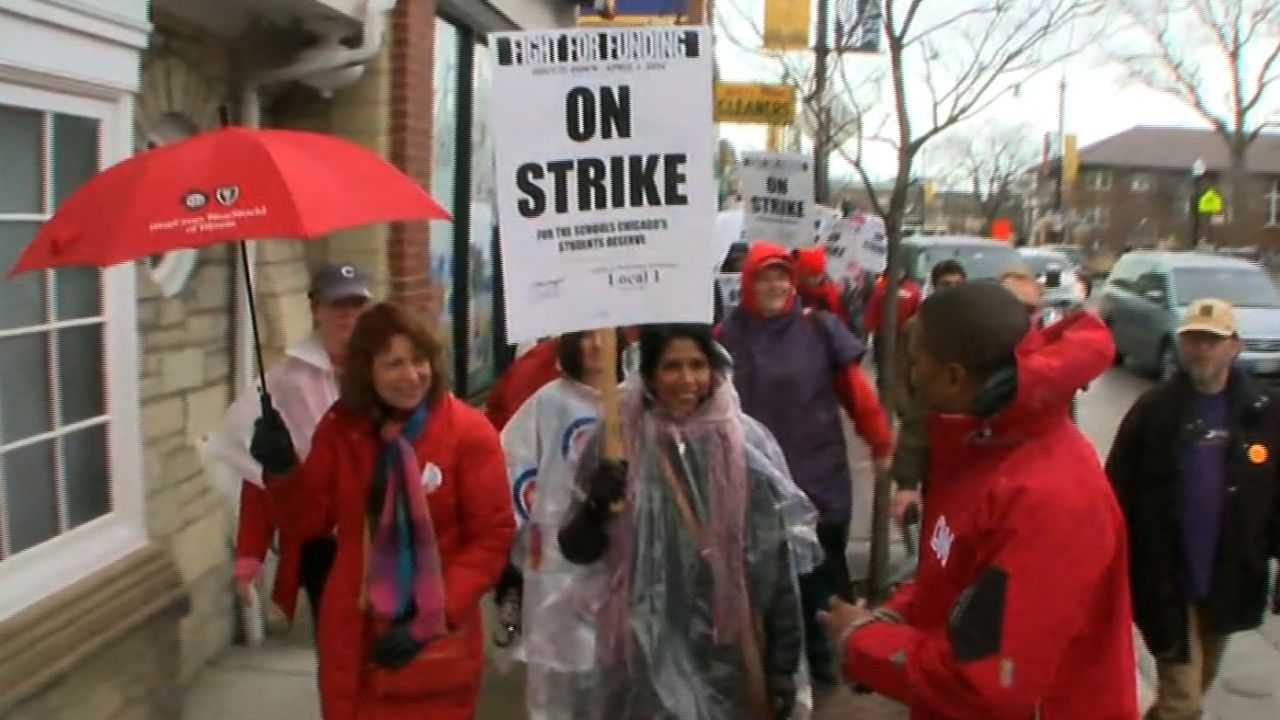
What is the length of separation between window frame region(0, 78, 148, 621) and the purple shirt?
3478 millimetres

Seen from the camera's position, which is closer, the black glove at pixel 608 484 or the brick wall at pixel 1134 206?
the black glove at pixel 608 484

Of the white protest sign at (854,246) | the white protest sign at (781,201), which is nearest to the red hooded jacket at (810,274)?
the white protest sign at (781,201)

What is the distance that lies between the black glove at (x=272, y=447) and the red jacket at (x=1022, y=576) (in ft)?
5.18

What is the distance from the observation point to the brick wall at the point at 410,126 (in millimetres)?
6699

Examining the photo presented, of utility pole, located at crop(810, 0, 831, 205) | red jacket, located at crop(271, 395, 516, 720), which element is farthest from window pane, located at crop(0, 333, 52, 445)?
utility pole, located at crop(810, 0, 831, 205)

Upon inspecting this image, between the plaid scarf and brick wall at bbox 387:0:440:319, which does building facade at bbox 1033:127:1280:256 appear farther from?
the plaid scarf

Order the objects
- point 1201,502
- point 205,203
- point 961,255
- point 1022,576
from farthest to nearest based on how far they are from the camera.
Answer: point 961,255, point 1201,502, point 205,203, point 1022,576

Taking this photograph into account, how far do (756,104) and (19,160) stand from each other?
7.64m

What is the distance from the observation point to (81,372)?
429 centimetres

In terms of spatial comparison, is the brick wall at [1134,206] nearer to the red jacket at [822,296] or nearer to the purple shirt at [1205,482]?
the red jacket at [822,296]

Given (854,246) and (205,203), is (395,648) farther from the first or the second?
(854,246)

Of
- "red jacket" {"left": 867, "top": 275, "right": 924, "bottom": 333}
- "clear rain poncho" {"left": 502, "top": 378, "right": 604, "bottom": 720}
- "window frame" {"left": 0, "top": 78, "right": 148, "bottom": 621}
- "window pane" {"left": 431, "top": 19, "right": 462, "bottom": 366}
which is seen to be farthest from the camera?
"red jacket" {"left": 867, "top": 275, "right": 924, "bottom": 333}

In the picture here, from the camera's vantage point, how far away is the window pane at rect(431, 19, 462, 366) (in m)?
8.15

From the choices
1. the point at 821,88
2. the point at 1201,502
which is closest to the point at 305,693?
the point at 1201,502
